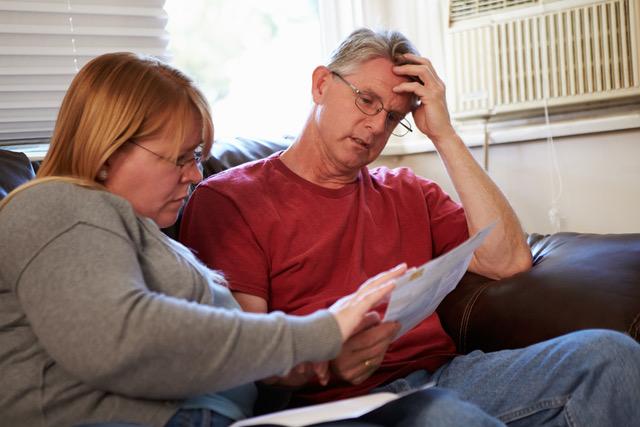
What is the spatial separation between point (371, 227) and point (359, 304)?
2.15ft

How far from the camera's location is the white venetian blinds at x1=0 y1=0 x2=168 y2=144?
6.31 ft

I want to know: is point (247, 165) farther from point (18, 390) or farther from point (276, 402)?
point (18, 390)

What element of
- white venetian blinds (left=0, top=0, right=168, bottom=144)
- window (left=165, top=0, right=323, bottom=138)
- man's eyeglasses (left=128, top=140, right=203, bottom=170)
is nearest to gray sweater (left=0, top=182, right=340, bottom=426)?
man's eyeglasses (left=128, top=140, right=203, bottom=170)

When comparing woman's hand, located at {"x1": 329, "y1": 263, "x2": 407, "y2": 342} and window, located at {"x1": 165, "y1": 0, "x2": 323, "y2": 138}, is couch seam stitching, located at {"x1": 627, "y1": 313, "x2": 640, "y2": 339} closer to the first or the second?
woman's hand, located at {"x1": 329, "y1": 263, "x2": 407, "y2": 342}

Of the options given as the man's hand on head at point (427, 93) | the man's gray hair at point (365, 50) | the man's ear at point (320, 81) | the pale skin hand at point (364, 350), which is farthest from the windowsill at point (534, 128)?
the pale skin hand at point (364, 350)

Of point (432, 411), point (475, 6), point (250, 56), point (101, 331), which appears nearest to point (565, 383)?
point (432, 411)

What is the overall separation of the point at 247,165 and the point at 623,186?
1.15 meters

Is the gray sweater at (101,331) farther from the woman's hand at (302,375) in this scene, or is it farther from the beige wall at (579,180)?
the beige wall at (579,180)

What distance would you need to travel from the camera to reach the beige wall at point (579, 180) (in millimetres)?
2186

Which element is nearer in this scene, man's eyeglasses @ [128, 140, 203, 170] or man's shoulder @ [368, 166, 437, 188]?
man's eyeglasses @ [128, 140, 203, 170]

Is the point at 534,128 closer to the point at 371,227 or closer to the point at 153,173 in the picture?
the point at 371,227

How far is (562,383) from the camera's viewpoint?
129 centimetres

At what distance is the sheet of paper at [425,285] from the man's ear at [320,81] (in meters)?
0.59

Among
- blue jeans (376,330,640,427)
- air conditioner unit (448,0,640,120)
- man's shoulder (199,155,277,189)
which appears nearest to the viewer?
blue jeans (376,330,640,427)
